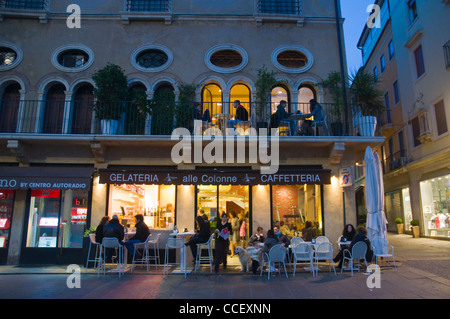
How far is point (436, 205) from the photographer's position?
17.3 m

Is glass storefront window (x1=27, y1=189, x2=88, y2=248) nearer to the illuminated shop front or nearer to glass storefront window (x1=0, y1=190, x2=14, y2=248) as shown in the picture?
glass storefront window (x1=0, y1=190, x2=14, y2=248)

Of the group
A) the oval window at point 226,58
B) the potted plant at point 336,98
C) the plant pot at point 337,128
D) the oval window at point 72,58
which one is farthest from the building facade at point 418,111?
the oval window at point 72,58

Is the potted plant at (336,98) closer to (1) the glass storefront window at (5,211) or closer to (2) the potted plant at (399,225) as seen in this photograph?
(1) the glass storefront window at (5,211)

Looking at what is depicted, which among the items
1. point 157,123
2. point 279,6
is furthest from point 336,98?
point 157,123

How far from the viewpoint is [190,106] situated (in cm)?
1113

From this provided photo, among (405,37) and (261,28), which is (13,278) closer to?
(261,28)

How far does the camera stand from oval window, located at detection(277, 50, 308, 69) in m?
12.3

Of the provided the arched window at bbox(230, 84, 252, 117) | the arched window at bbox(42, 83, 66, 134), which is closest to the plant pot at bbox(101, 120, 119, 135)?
the arched window at bbox(42, 83, 66, 134)

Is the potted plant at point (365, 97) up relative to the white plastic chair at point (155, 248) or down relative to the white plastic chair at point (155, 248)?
up

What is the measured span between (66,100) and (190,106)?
14.3 ft

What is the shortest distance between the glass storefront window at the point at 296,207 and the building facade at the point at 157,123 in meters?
0.03

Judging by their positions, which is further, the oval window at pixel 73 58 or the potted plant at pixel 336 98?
the oval window at pixel 73 58

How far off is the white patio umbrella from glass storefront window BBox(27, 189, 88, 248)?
29.7 ft

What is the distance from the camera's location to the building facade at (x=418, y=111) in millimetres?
16203
